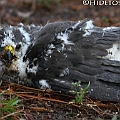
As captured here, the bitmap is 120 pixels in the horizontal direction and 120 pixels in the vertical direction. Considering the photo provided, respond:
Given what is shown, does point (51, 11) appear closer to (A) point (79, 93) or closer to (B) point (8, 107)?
(A) point (79, 93)

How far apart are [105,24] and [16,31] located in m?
2.96

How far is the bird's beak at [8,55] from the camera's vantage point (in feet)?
14.4

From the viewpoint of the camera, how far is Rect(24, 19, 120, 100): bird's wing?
4.21 metres

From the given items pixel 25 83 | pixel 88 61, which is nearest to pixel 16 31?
pixel 25 83

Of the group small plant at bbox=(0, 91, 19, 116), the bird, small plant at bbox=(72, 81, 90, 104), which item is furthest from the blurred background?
small plant at bbox=(0, 91, 19, 116)

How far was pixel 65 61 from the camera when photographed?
4270 millimetres

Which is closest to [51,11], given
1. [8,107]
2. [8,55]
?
[8,55]

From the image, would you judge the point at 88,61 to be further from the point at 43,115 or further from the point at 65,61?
the point at 43,115

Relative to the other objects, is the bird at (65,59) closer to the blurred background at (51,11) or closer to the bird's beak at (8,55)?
the bird's beak at (8,55)

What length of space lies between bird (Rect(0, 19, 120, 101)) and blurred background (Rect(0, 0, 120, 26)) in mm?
3055

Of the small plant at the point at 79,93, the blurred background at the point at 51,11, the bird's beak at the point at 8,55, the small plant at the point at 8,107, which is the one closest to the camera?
the small plant at the point at 8,107

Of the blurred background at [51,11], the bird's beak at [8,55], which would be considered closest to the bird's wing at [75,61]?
the bird's beak at [8,55]

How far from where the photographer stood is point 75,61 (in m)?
4.26

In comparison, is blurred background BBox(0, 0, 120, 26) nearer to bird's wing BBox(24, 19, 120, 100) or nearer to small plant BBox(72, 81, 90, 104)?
bird's wing BBox(24, 19, 120, 100)
